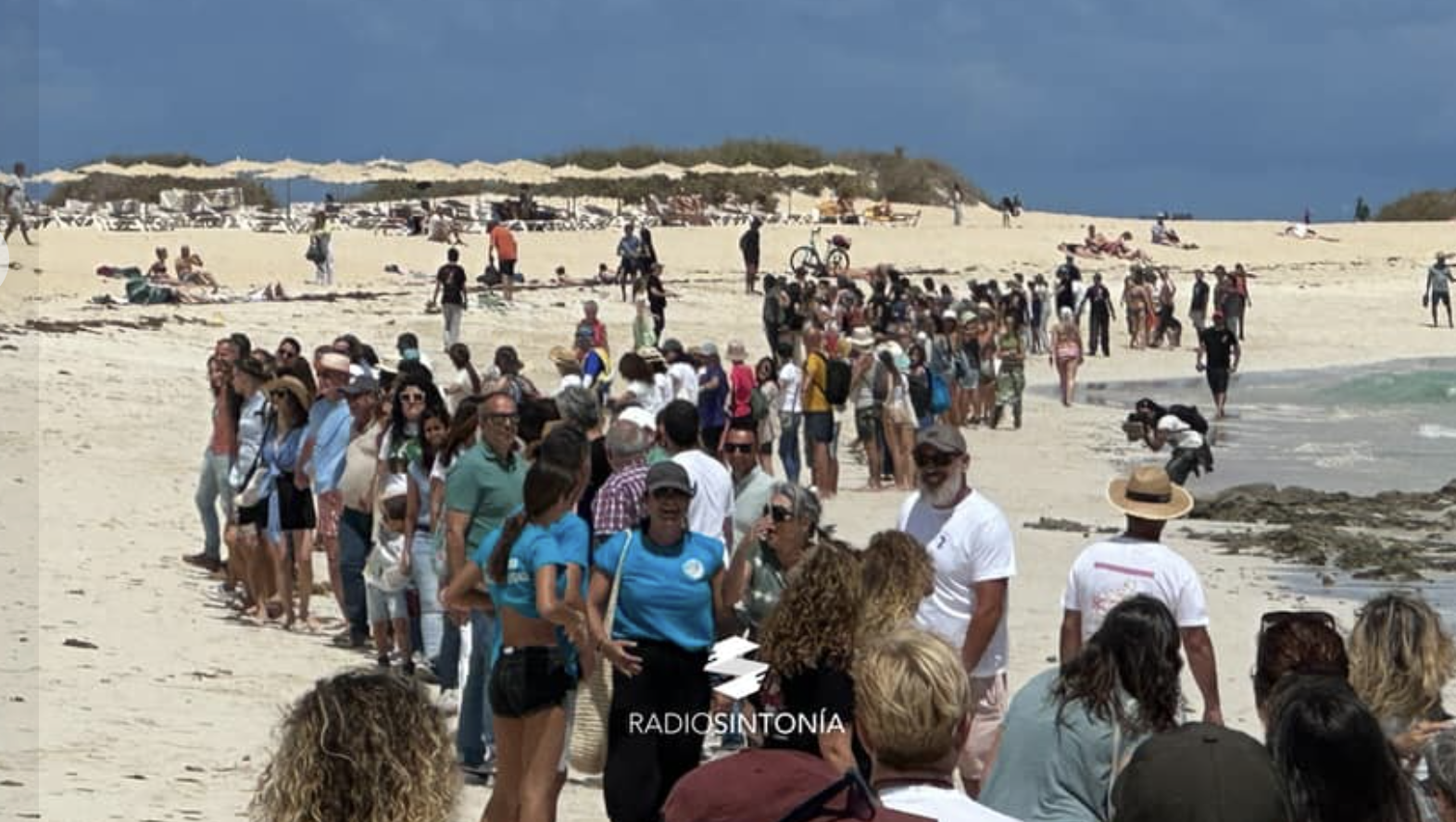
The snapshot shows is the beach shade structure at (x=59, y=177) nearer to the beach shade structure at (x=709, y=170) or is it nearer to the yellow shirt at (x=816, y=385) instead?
the beach shade structure at (x=709, y=170)

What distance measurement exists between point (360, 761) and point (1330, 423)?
28.8 metres

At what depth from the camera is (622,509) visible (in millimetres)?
8367

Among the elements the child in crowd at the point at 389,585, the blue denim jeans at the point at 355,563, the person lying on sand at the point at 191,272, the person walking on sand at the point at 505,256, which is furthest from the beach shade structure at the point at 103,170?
the child in crowd at the point at 389,585

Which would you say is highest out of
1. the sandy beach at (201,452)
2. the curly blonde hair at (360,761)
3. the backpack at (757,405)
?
the curly blonde hair at (360,761)

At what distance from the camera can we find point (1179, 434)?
16000mm

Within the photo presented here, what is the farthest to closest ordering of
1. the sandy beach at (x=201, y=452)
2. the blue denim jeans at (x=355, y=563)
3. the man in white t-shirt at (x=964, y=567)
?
1. the blue denim jeans at (x=355, y=563)
2. the sandy beach at (x=201, y=452)
3. the man in white t-shirt at (x=964, y=567)

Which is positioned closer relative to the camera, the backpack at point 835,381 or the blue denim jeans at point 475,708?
the blue denim jeans at point 475,708

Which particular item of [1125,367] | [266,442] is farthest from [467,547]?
[1125,367]

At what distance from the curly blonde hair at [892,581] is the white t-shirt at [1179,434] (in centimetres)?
972

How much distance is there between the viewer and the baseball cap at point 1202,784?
446 cm

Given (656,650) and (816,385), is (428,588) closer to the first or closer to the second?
(656,650)

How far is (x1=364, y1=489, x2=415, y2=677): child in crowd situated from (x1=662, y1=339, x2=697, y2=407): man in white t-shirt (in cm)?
625

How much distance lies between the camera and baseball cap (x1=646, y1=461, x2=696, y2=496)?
6.97 meters

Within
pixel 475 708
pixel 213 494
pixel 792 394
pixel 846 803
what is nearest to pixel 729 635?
pixel 475 708
